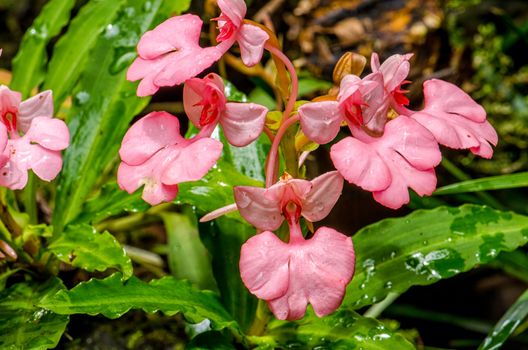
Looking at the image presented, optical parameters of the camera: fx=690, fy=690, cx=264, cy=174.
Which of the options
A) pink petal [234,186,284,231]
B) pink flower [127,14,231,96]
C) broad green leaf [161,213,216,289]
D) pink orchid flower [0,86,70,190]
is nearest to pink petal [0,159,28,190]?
pink orchid flower [0,86,70,190]

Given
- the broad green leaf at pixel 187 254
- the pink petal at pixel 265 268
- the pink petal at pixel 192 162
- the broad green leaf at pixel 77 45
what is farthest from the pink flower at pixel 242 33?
the broad green leaf at pixel 187 254

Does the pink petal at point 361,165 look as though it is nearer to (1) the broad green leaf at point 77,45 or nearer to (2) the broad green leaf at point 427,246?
(2) the broad green leaf at point 427,246

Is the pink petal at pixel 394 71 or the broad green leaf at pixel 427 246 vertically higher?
the pink petal at pixel 394 71

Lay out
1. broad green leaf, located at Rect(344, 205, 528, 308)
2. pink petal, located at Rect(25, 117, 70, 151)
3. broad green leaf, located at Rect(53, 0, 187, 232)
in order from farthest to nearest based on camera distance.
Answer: broad green leaf, located at Rect(53, 0, 187, 232)
broad green leaf, located at Rect(344, 205, 528, 308)
pink petal, located at Rect(25, 117, 70, 151)

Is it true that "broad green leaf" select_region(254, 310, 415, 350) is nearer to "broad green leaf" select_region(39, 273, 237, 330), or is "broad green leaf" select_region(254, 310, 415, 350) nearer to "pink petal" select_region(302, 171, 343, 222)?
"broad green leaf" select_region(39, 273, 237, 330)

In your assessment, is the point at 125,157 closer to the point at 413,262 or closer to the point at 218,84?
the point at 218,84

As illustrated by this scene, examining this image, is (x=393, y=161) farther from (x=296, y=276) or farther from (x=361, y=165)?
(x=296, y=276)
